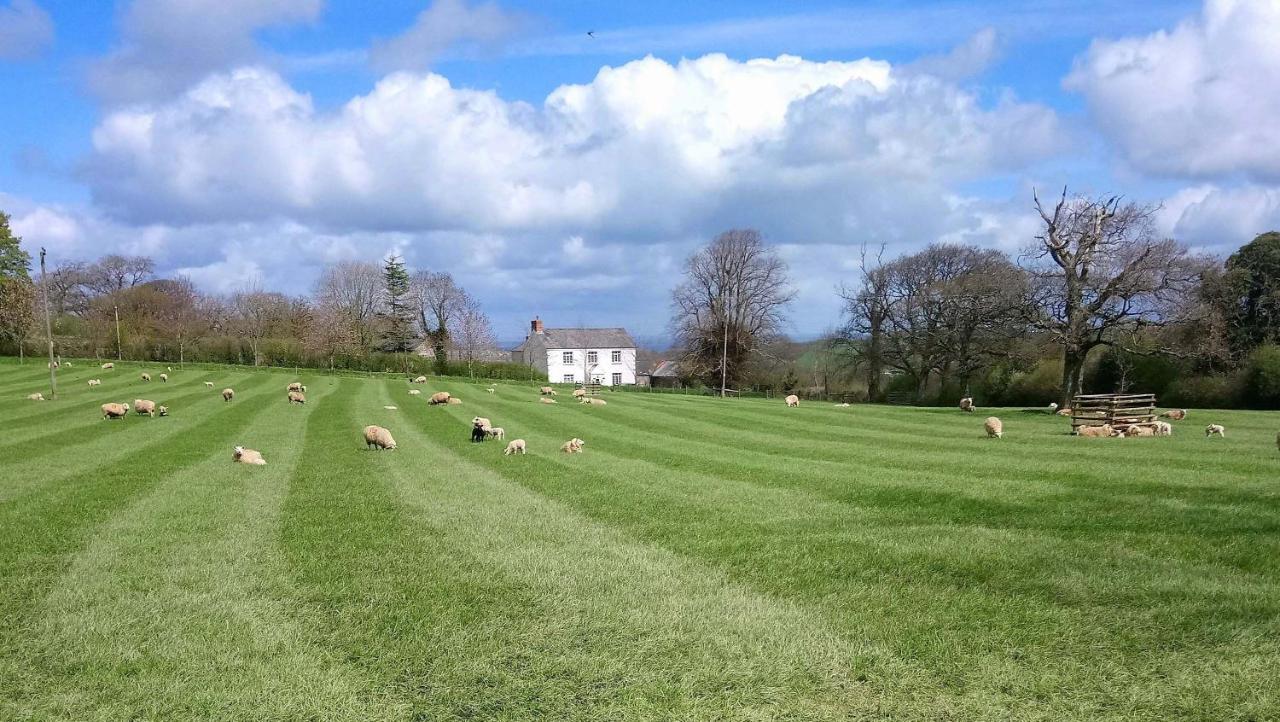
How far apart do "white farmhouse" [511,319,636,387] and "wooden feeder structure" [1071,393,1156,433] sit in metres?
84.4

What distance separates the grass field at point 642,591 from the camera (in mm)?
5363

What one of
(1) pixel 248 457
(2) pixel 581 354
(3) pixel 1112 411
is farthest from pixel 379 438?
(2) pixel 581 354

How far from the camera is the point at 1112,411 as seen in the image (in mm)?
23828

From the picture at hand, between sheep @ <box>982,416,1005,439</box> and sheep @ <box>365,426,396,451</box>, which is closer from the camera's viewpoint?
sheep @ <box>365,426,396,451</box>

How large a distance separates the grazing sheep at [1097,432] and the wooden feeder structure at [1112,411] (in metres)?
0.37

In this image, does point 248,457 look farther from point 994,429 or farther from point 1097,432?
point 1097,432

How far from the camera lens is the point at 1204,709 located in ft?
16.3

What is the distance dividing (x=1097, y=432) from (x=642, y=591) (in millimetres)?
20342

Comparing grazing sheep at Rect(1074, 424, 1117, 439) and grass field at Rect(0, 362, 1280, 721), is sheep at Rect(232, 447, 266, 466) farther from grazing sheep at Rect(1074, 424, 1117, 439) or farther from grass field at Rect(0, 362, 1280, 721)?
grazing sheep at Rect(1074, 424, 1117, 439)

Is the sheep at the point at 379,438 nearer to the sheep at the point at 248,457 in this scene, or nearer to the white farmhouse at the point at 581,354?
the sheep at the point at 248,457

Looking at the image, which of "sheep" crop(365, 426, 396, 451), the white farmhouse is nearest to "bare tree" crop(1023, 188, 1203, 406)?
"sheep" crop(365, 426, 396, 451)

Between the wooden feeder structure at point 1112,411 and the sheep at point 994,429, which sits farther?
the wooden feeder structure at point 1112,411

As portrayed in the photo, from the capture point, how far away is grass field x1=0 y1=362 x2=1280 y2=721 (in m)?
5.36

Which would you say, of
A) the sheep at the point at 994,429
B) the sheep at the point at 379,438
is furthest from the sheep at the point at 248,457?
the sheep at the point at 994,429
